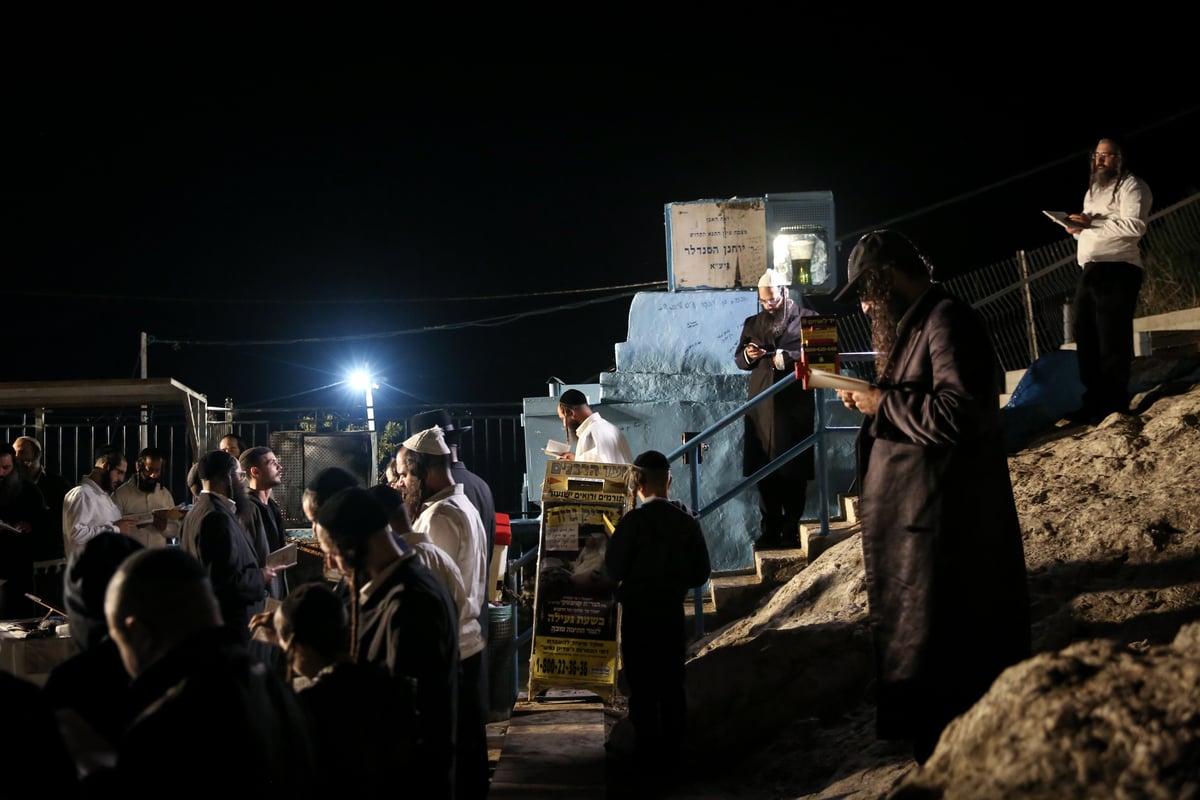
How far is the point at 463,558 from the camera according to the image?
5008 millimetres

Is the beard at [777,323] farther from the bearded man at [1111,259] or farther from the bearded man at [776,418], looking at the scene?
the bearded man at [1111,259]

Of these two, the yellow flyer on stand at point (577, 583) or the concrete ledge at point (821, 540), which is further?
the concrete ledge at point (821, 540)

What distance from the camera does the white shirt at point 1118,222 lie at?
7.06 meters

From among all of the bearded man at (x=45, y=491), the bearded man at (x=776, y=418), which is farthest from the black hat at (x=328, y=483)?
the bearded man at (x=45, y=491)

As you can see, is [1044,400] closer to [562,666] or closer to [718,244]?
[562,666]

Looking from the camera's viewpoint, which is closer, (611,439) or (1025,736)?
(1025,736)

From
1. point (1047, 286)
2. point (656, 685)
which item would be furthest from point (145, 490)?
point (1047, 286)

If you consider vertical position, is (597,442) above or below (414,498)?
above

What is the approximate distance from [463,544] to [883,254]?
238 cm

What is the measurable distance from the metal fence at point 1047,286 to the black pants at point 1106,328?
5.48 m

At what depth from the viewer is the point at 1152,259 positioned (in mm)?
13414

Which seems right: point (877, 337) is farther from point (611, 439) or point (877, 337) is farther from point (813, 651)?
point (611, 439)

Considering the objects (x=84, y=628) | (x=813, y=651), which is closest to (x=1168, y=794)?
(x=84, y=628)

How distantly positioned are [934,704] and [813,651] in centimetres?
251
